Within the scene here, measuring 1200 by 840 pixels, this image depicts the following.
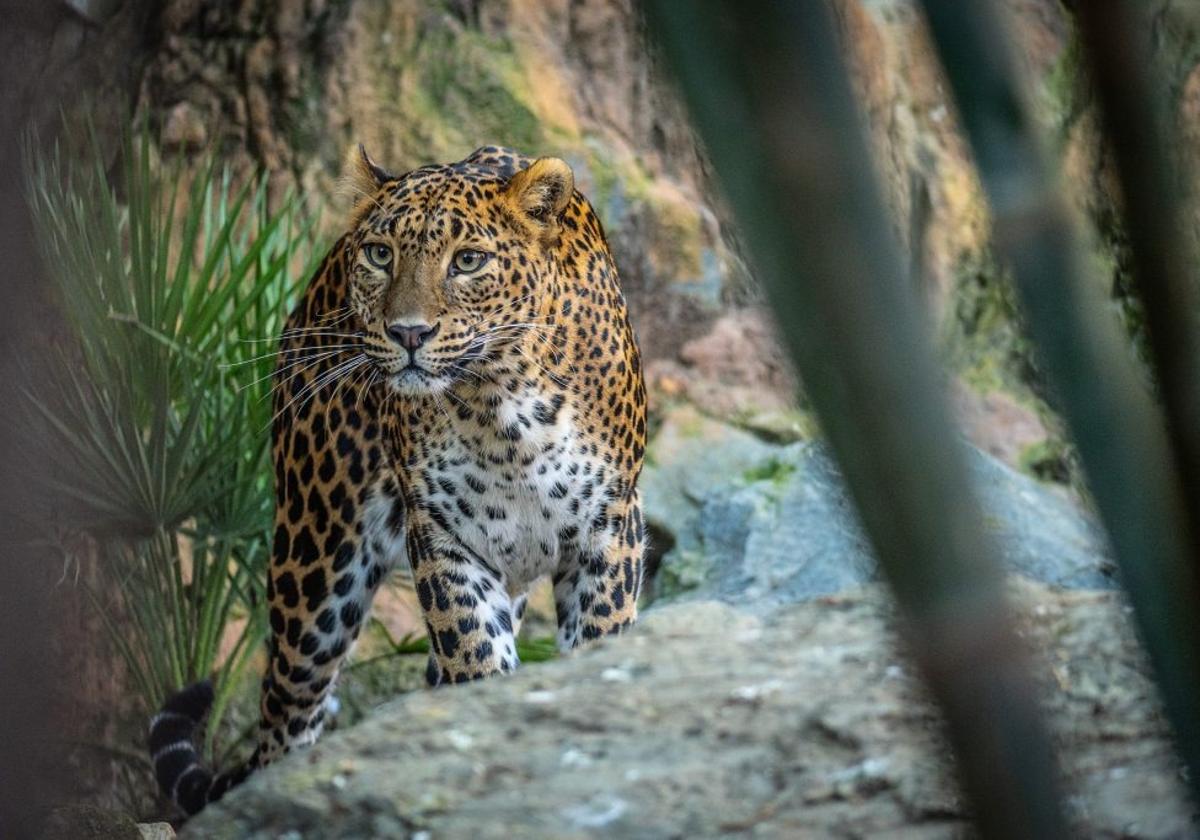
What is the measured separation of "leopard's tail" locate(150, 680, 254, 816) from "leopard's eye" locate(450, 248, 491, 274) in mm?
→ 1975

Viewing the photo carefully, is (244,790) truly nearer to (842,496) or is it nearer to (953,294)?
(842,496)

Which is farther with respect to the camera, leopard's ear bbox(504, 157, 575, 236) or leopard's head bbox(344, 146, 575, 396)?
leopard's ear bbox(504, 157, 575, 236)

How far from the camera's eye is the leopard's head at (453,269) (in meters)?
5.11

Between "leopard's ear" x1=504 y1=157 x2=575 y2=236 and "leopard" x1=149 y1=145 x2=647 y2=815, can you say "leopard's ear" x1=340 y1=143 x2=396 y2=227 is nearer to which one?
"leopard" x1=149 y1=145 x2=647 y2=815

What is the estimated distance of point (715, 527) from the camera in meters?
8.72

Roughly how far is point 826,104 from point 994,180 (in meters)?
0.28

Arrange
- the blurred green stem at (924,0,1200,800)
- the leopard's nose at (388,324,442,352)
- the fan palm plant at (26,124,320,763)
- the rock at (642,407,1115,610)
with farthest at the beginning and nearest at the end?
the rock at (642,407,1115,610) → the fan palm plant at (26,124,320,763) → the leopard's nose at (388,324,442,352) → the blurred green stem at (924,0,1200,800)

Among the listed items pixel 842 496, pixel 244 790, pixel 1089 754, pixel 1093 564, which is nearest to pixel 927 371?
pixel 842 496

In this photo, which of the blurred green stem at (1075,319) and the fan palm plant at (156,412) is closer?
the blurred green stem at (1075,319)

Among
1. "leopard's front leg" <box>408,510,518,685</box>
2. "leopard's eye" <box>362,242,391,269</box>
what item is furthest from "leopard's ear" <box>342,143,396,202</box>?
"leopard's front leg" <box>408,510,518,685</box>

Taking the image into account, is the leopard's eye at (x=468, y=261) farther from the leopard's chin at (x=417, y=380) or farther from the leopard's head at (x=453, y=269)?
the leopard's chin at (x=417, y=380)

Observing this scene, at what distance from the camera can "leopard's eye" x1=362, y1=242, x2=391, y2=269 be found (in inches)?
209

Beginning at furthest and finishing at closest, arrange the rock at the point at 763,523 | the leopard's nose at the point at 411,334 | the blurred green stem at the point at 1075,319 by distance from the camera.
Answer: the rock at the point at 763,523, the leopard's nose at the point at 411,334, the blurred green stem at the point at 1075,319

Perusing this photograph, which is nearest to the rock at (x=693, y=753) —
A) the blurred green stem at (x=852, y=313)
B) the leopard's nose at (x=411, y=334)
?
the leopard's nose at (x=411, y=334)
